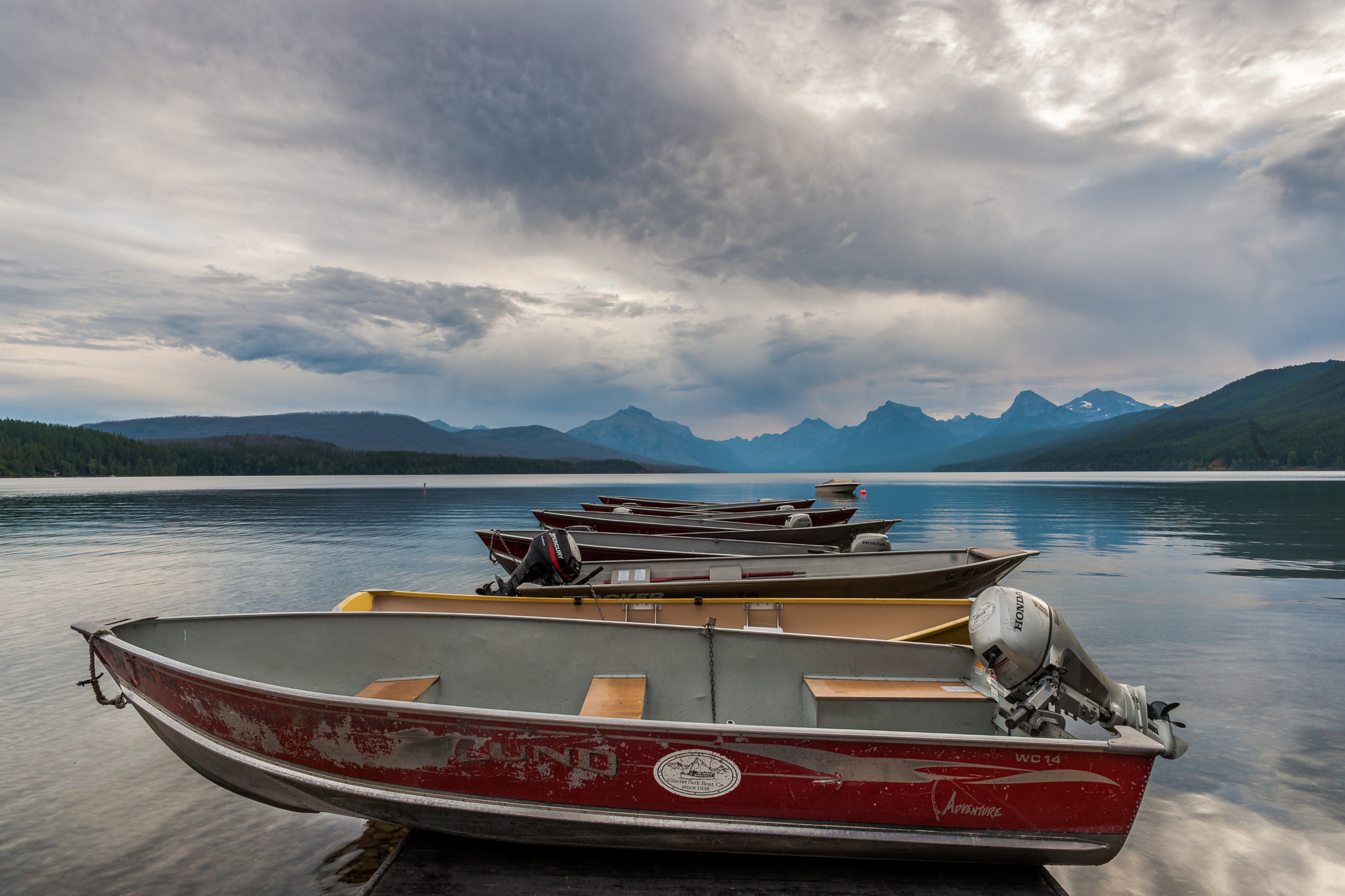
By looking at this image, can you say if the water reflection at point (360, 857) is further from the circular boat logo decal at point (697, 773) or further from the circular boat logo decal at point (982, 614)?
the circular boat logo decal at point (982, 614)

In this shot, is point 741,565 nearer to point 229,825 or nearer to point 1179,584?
point 229,825

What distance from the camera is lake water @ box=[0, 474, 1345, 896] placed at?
5207 millimetres

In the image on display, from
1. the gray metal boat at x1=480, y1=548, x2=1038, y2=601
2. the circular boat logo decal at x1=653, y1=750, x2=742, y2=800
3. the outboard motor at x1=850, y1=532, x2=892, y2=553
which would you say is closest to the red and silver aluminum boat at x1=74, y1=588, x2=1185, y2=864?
the circular boat logo decal at x1=653, y1=750, x2=742, y2=800

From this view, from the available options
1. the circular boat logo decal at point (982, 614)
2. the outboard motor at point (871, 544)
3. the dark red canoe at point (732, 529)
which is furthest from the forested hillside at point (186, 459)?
the circular boat logo decal at point (982, 614)

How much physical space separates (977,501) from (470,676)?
190 ft

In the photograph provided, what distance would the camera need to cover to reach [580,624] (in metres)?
6.14

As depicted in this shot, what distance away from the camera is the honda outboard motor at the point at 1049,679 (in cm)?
452

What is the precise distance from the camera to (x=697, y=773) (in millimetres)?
4074

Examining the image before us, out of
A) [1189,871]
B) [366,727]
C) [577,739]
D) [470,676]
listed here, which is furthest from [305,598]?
[1189,871]

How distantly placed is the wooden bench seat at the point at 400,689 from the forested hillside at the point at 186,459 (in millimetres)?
167851

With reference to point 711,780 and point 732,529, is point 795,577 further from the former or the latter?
point 732,529

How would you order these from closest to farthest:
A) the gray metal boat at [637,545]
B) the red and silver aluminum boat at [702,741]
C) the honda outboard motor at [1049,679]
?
the red and silver aluminum boat at [702,741] < the honda outboard motor at [1049,679] < the gray metal boat at [637,545]

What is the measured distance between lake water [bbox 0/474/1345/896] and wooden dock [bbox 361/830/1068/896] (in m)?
0.87

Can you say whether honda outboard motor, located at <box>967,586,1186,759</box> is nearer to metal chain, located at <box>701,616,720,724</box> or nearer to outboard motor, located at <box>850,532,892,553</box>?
metal chain, located at <box>701,616,720,724</box>
